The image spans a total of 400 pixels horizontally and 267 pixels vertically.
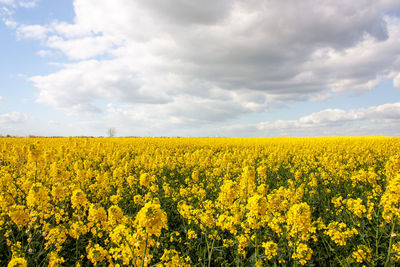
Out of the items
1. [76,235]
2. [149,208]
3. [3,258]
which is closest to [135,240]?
[149,208]

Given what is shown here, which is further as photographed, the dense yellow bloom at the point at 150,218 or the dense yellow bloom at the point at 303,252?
the dense yellow bloom at the point at 303,252

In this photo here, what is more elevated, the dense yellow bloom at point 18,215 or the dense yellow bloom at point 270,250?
the dense yellow bloom at point 18,215

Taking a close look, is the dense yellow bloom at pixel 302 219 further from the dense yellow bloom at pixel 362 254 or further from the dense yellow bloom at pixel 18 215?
the dense yellow bloom at pixel 18 215

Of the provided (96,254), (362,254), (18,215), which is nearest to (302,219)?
(362,254)

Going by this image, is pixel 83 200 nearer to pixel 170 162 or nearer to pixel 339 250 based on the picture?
pixel 339 250

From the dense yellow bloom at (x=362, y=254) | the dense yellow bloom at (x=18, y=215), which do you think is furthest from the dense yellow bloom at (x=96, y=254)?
the dense yellow bloom at (x=362, y=254)

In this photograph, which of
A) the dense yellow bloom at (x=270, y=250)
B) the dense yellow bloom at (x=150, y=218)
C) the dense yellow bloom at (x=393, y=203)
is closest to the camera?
the dense yellow bloom at (x=150, y=218)

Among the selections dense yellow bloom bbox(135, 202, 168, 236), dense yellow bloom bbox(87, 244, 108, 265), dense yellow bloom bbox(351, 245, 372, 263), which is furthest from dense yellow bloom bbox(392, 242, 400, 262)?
dense yellow bloom bbox(87, 244, 108, 265)

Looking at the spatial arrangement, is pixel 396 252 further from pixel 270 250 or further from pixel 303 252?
pixel 270 250

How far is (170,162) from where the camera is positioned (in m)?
11.0

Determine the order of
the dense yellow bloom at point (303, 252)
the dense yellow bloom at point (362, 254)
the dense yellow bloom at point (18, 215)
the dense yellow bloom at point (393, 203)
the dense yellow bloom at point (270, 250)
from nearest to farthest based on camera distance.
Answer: the dense yellow bloom at point (303, 252), the dense yellow bloom at point (270, 250), the dense yellow bloom at point (362, 254), the dense yellow bloom at point (393, 203), the dense yellow bloom at point (18, 215)

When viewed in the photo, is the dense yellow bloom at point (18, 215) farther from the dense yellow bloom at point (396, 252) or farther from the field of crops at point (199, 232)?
the dense yellow bloom at point (396, 252)

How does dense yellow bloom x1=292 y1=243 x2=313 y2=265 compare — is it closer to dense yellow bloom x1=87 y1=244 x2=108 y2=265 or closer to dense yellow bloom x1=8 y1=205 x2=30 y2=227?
dense yellow bloom x1=87 y1=244 x2=108 y2=265

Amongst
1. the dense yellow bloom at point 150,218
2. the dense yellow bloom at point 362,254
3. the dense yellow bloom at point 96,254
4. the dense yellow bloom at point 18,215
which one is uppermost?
the dense yellow bloom at point 150,218
